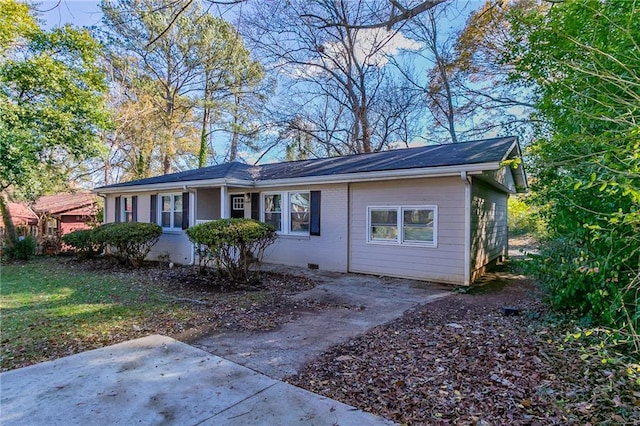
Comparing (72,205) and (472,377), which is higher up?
(72,205)

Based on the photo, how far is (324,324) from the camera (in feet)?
16.4

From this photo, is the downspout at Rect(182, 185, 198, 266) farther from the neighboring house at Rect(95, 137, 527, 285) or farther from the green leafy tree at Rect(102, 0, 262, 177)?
the green leafy tree at Rect(102, 0, 262, 177)

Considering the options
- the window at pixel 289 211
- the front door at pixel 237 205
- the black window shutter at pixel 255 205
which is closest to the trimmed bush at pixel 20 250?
the front door at pixel 237 205

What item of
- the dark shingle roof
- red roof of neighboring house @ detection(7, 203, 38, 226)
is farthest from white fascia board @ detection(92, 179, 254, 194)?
red roof of neighboring house @ detection(7, 203, 38, 226)

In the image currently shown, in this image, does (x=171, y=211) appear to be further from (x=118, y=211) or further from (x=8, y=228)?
(x=8, y=228)

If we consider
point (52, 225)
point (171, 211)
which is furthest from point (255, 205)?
point (52, 225)

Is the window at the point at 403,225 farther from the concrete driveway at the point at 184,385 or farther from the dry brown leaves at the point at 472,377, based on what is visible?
the concrete driveway at the point at 184,385

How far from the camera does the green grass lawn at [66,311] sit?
4.09 metres

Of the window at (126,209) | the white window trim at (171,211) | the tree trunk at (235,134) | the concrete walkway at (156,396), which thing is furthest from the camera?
the tree trunk at (235,134)

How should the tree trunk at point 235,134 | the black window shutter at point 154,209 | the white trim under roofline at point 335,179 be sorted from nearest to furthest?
the white trim under roofline at point 335,179
the black window shutter at point 154,209
the tree trunk at point 235,134

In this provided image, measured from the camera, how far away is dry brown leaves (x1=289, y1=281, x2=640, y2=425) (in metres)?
2.58

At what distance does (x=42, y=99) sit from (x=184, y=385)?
12.2m

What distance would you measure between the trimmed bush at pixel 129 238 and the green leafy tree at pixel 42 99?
3.08 meters

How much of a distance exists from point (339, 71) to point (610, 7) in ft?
56.8
